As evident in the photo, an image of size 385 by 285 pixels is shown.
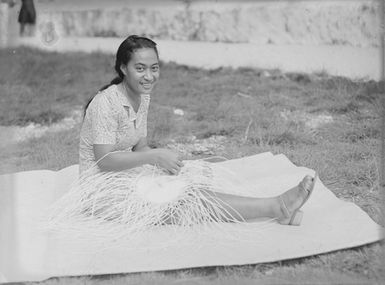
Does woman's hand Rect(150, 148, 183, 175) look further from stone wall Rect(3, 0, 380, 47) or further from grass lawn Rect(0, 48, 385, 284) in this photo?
stone wall Rect(3, 0, 380, 47)

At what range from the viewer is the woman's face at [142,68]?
3127 millimetres

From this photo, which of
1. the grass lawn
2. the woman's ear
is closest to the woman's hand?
the woman's ear

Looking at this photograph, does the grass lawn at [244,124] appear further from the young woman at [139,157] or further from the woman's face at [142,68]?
the woman's face at [142,68]

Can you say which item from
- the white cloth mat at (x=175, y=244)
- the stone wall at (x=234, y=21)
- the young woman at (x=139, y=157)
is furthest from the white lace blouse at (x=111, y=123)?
the stone wall at (x=234, y=21)

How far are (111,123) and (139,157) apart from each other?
0.82 feet

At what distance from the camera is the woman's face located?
313 cm

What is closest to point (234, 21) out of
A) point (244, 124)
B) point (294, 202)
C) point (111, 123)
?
point (244, 124)

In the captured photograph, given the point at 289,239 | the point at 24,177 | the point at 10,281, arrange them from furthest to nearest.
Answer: the point at 24,177
the point at 289,239
the point at 10,281

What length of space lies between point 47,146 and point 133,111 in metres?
1.78

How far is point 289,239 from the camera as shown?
2799 millimetres

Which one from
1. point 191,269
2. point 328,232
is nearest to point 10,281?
point 191,269

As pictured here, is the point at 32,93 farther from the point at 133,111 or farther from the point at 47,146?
the point at 133,111

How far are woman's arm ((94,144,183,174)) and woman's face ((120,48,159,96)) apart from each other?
0.35m

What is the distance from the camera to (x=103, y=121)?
3.13 m
